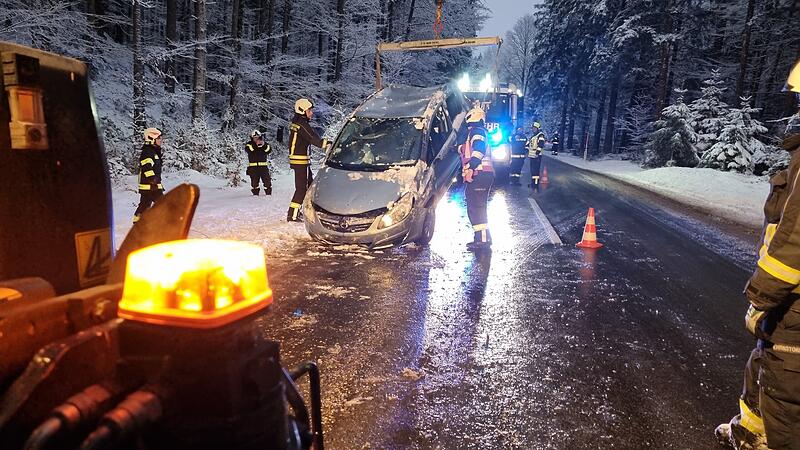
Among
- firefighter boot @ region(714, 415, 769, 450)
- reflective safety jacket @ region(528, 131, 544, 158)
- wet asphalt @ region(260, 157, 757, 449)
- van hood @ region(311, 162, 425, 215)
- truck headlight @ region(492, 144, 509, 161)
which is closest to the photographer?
firefighter boot @ region(714, 415, 769, 450)

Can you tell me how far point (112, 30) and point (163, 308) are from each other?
28.8 m

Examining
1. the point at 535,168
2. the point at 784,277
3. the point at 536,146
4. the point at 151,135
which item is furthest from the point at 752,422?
the point at 536,146

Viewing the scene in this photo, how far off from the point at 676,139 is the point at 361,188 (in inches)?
933

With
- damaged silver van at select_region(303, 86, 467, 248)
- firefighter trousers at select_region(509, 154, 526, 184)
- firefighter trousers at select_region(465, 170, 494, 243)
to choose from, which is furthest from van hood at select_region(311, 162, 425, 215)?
firefighter trousers at select_region(509, 154, 526, 184)

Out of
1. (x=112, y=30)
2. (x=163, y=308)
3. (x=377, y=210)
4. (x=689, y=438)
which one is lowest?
(x=689, y=438)

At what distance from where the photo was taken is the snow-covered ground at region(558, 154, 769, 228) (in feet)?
41.8

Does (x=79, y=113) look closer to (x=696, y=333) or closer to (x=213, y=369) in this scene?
(x=213, y=369)

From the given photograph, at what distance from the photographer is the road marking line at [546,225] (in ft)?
28.3

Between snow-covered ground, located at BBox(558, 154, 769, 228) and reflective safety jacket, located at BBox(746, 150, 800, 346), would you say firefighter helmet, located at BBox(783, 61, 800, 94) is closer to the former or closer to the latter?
reflective safety jacket, located at BBox(746, 150, 800, 346)

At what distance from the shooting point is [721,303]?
18.0 feet

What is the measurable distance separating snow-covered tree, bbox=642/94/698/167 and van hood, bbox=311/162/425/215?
22903mm

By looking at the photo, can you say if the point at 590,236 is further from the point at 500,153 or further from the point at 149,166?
the point at 500,153

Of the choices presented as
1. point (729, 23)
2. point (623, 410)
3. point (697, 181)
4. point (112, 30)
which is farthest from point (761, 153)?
point (112, 30)

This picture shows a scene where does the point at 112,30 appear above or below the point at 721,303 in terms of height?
above
